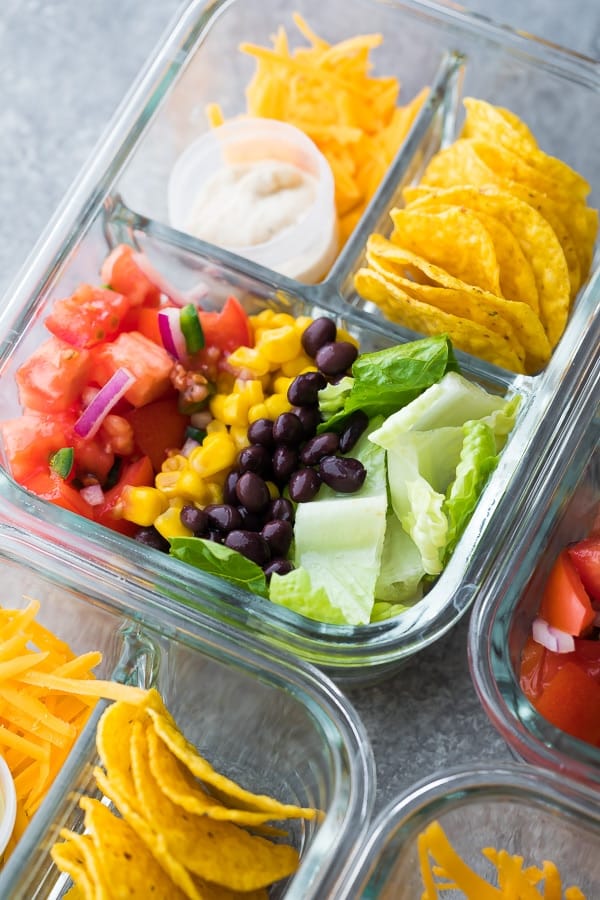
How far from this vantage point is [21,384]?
2002mm

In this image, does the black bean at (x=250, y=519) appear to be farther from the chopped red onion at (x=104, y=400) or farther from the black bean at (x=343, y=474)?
the chopped red onion at (x=104, y=400)

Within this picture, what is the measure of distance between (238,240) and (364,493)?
2.41ft

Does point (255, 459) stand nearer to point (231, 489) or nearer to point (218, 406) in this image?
point (231, 489)

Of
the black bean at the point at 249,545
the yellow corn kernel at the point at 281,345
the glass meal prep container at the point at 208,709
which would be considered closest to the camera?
the glass meal prep container at the point at 208,709

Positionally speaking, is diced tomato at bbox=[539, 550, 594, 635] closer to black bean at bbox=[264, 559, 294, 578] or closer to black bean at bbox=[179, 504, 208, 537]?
black bean at bbox=[264, 559, 294, 578]

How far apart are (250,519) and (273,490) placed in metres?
0.09

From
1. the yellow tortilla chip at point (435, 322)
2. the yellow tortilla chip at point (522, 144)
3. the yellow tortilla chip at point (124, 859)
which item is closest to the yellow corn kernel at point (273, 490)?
the yellow tortilla chip at point (435, 322)

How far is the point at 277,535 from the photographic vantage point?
6.11 feet

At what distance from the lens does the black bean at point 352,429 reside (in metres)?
1.93

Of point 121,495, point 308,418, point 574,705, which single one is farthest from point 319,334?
point 574,705

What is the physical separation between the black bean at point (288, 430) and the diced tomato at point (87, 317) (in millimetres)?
412

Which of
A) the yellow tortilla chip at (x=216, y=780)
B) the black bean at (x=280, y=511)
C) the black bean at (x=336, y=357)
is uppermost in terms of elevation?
the black bean at (x=336, y=357)

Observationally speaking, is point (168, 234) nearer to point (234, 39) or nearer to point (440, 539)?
point (234, 39)

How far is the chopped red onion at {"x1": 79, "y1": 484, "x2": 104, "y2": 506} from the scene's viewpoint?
1.99m
